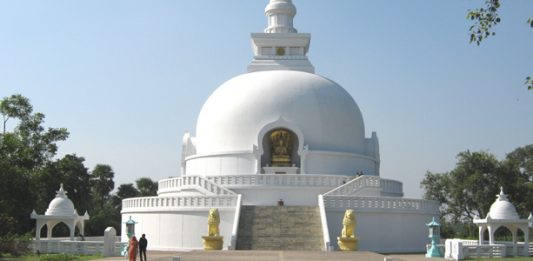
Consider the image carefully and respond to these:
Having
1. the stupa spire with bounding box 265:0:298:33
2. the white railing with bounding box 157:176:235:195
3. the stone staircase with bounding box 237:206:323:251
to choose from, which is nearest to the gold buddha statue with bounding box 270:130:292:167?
the white railing with bounding box 157:176:235:195

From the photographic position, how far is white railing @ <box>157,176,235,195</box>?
30125mm

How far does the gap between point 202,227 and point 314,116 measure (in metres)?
10.7

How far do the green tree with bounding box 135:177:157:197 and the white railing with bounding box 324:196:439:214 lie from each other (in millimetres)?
35712

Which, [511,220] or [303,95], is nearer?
[511,220]

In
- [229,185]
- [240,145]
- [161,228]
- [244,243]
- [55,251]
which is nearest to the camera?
[244,243]

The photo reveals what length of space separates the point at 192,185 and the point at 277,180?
3.99 metres

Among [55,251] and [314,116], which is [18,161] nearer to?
[55,251]

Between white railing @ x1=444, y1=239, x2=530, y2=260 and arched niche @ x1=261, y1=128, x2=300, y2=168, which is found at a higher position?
arched niche @ x1=261, y1=128, x2=300, y2=168

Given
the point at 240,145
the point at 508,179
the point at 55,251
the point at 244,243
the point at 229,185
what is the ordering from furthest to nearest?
the point at 508,179 → the point at 240,145 → the point at 229,185 → the point at 55,251 → the point at 244,243

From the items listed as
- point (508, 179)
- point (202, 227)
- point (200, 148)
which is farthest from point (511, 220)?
point (508, 179)

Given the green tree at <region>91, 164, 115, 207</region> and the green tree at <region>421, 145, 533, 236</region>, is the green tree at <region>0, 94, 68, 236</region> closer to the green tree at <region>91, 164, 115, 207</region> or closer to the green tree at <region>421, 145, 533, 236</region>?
the green tree at <region>91, 164, 115, 207</region>

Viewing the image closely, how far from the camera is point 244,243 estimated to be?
24.9 meters

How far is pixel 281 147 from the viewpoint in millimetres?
36219

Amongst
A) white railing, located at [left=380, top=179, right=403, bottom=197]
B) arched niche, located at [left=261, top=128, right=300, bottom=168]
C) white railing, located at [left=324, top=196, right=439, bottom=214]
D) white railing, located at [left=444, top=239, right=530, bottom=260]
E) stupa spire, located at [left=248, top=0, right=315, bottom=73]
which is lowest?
white railing, located at [left=444, top=239, right=530, bottom=260]
